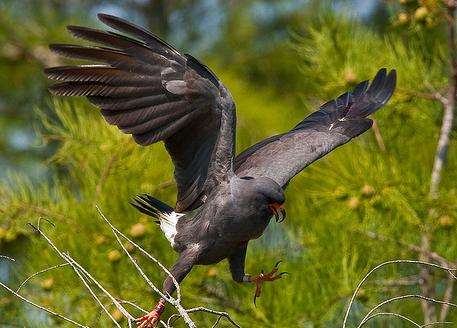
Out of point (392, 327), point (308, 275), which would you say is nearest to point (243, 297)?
point (308, 275)

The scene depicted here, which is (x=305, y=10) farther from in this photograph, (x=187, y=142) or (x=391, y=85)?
(x=187, y=142)

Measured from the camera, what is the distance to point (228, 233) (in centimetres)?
276

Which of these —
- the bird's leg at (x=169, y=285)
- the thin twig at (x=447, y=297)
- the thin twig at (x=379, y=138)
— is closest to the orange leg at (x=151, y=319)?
the bird's leg at (x=169, y=285)

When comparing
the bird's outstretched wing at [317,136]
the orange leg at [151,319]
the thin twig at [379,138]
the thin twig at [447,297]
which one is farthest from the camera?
the thin twig at [379,138]

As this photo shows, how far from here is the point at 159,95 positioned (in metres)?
2.80

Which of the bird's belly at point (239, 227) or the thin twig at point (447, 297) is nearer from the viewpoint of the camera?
the bird's belly at point (239, 227)

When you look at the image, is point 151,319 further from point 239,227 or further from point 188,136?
point 188,136

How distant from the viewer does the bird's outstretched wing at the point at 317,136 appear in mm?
2916

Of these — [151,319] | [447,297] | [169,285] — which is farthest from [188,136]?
[447,297]

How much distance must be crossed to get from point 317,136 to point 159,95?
514 mm

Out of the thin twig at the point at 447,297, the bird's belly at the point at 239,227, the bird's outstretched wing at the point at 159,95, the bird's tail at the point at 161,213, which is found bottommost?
the thin twig at the point at 447,297

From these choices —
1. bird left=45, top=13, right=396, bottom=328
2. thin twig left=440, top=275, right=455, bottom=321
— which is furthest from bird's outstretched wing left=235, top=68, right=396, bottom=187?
thin twig left=440, top=275, right=455, bottom=321

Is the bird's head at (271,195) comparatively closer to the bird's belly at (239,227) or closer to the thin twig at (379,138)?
the bird's belly at (239,227)

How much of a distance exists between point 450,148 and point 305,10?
297 centimetres
